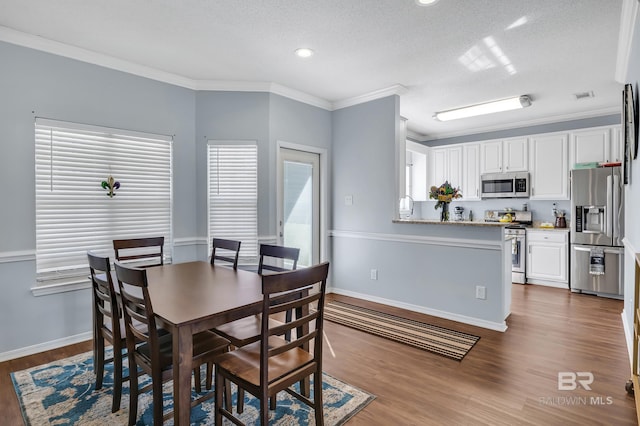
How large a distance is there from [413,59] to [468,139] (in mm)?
3512

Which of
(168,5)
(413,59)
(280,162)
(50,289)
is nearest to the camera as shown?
(168,5)

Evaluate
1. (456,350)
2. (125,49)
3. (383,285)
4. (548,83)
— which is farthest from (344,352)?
(548,83)

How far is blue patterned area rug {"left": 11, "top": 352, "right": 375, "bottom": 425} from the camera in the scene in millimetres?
1971

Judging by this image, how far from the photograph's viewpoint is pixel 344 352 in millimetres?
2904

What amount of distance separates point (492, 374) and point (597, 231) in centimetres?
346

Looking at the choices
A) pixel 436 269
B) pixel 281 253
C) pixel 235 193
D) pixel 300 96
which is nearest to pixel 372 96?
pixel 300 96

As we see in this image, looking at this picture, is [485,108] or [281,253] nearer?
[281,253]

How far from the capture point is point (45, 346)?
2.93m

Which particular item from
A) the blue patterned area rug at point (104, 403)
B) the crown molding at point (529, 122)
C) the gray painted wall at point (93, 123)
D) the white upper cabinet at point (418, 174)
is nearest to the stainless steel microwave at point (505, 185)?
the crown molding at point (529, 122)

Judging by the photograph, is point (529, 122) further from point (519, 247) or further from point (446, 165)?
point (519, 247)

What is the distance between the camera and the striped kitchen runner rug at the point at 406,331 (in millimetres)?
2963

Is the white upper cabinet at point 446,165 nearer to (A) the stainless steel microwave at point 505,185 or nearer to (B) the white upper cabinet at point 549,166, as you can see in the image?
(A) the stainless steel microwave at point 505,185

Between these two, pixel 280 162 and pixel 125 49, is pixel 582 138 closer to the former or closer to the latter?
pixel 280 162

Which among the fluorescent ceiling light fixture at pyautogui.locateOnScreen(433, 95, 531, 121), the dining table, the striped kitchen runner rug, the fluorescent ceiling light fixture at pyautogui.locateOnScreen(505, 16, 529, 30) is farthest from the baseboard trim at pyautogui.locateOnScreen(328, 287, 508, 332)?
the fluorescent ceiling light fixture at pyautogui.locateOnScreen(433, 95, 531, 121)
